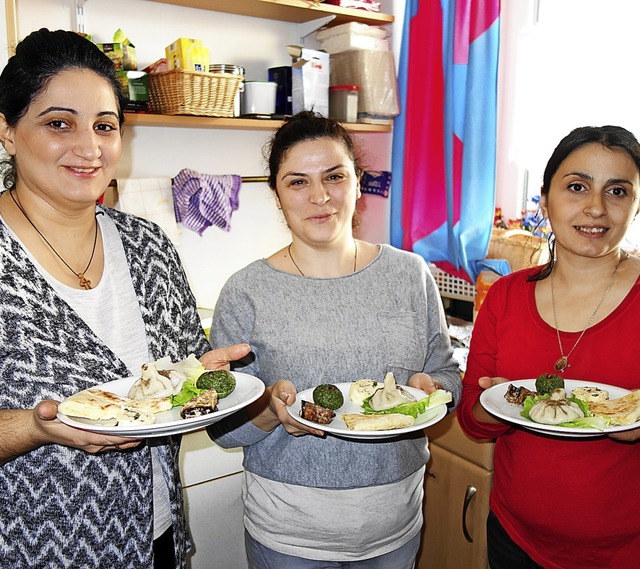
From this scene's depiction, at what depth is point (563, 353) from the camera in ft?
4.55

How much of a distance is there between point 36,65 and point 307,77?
1528mm

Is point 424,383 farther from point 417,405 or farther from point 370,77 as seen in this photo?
point 370,77

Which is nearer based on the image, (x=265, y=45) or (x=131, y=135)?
(x=131, y=135)

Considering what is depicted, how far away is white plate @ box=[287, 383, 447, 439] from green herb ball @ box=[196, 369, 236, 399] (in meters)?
0.13

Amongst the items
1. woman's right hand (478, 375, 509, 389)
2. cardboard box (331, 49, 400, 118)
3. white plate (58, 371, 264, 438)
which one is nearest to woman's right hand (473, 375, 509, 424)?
woman's right hand (478, 375, 509, 389)

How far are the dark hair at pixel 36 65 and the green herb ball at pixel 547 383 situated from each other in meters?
1.05

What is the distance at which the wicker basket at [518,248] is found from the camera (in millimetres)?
2529

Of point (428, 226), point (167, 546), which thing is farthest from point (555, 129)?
point (167, 546)

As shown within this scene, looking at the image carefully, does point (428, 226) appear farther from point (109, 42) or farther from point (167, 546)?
point (167, 546)

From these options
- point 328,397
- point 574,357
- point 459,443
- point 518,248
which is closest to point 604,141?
point 574,357

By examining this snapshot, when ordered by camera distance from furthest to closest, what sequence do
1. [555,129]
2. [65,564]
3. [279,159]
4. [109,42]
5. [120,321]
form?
1. [555,129]
2. [109,42]
3. [279,159]
4. [120,321]
5. [65,564]

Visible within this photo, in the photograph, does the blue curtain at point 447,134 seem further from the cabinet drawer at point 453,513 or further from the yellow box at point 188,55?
the yellow box at point 188,55

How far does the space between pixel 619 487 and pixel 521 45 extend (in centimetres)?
203

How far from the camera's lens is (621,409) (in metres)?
1.19
